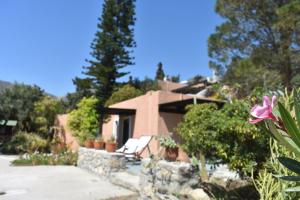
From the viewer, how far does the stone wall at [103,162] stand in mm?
9688

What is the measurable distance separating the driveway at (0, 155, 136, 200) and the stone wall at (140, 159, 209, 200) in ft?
3.19

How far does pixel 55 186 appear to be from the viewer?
870cm

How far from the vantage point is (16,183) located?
908 cm

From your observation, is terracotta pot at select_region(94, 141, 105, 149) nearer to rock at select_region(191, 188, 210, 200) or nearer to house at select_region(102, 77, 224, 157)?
house at select_region(102, 77, 224, 157)

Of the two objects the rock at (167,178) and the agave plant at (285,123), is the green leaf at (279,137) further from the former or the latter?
the rock at (167,178)

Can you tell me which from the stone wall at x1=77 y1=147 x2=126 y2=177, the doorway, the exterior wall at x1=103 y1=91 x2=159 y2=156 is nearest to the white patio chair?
the stone wall at x1=77 y1=147 x2=126 y2=177

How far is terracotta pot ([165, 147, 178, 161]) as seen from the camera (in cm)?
723

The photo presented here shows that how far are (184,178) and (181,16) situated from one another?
11.5 metres

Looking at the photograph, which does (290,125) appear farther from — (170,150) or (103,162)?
(103,162)

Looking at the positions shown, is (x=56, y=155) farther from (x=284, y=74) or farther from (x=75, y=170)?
(x=284, y=74)

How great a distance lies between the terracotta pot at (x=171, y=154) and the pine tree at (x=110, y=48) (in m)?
18.4

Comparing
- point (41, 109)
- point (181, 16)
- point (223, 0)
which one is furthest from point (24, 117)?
point (223, 0)

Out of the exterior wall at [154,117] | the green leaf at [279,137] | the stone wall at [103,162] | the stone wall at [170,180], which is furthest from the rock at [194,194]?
the exterior wall at [154,117]

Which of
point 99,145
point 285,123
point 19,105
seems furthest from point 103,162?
point 19,105
